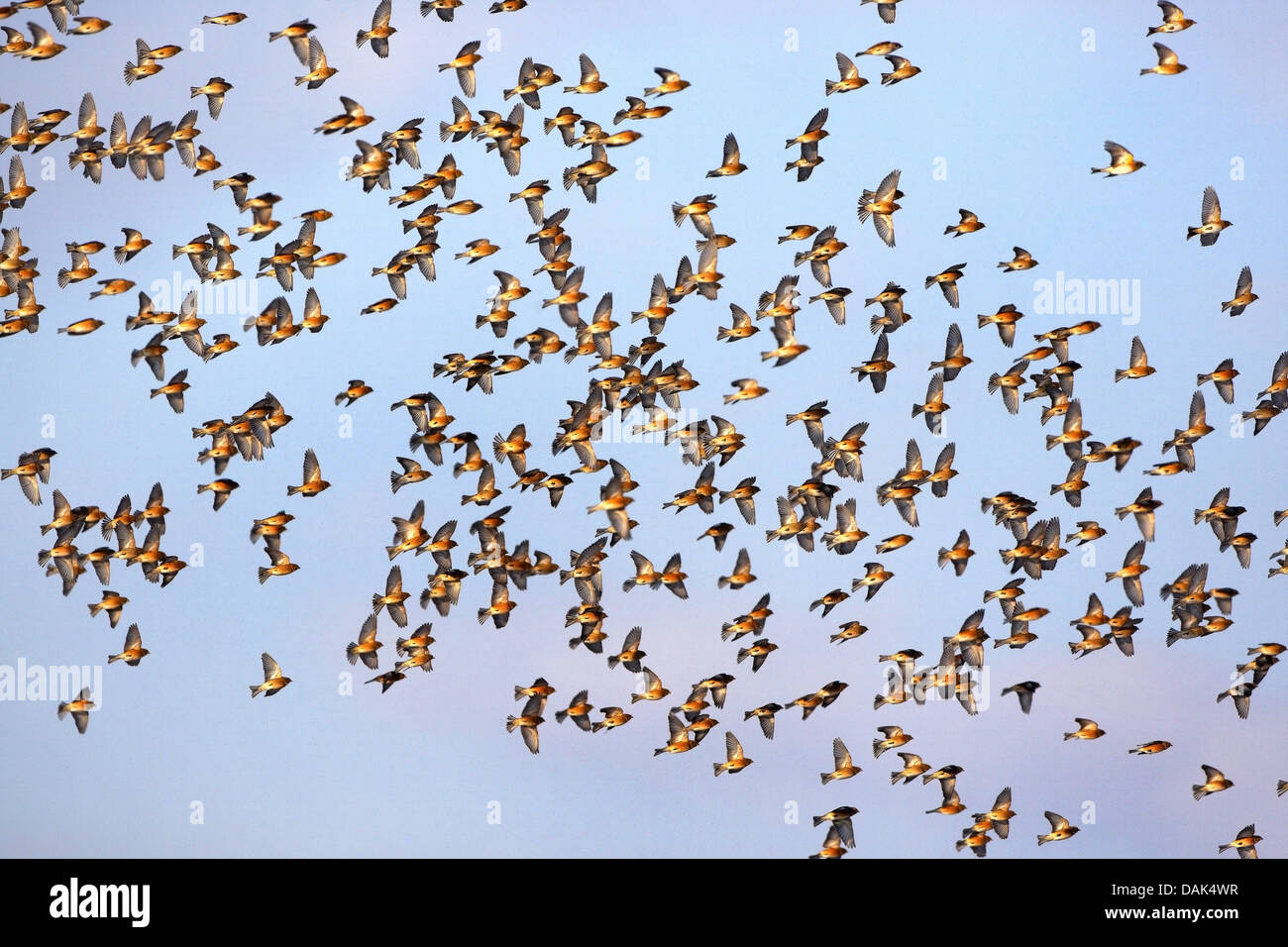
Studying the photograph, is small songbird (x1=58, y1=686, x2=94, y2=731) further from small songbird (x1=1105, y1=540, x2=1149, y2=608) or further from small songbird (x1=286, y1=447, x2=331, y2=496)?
small songbird (x1=1105, y1=540, x2=1149, y2=608)

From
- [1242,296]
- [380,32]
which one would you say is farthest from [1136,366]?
[380,32]

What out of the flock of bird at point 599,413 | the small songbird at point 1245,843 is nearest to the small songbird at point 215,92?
the flock of bird at point 599,413

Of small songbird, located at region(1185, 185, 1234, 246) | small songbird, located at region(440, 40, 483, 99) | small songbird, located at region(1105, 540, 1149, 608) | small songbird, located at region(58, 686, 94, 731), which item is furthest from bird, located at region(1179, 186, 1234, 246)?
small songbird, located at region(58, 686, 94, 731)

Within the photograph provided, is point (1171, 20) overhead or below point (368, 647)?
overhead

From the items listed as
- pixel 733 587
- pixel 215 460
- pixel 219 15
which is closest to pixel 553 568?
pixel 733 587

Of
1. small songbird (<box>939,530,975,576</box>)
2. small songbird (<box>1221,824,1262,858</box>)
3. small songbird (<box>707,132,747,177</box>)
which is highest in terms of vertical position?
small songbird (<box>707,132,747,177</box>)

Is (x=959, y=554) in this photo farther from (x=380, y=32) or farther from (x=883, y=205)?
(x=380, y=32)

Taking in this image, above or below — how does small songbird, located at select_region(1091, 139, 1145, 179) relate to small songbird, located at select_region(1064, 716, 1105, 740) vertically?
above
